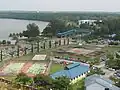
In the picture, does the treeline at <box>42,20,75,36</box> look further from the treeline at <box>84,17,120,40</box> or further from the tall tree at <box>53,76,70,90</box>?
the tall tree at <box>53,76,70,90</box>

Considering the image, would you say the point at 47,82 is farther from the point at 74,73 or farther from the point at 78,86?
the point at 74,73

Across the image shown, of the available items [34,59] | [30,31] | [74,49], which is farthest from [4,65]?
[30,31]

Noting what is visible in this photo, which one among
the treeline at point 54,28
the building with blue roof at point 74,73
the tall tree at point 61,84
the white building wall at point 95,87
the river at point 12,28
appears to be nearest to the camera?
the white building wall at point 95,87

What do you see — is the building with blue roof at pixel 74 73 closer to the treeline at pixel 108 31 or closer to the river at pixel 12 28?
the treeline at pixel 108 31

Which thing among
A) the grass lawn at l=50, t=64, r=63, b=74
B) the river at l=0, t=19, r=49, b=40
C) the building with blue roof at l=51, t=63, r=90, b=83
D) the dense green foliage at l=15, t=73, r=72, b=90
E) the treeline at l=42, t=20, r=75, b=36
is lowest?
the river at l=0, t=19, r=49, b=40

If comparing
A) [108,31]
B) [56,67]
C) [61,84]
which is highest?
[61,84]

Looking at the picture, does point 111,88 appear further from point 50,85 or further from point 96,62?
point 96,62

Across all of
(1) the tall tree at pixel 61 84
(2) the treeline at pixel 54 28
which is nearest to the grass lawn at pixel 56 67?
(1) the tall tree at pixel 61 84

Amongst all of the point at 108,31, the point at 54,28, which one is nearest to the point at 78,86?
the point at 108,31

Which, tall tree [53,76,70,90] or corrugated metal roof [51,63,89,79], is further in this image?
corrugated metal roof [51,63,89,79]

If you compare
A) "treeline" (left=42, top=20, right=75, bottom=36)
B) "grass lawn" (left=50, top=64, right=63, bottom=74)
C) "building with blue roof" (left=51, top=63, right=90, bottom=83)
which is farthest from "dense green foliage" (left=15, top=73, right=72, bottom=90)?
"treeline" (left=42, top=20, right=75, bottom=36)

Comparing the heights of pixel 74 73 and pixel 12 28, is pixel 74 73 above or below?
above
